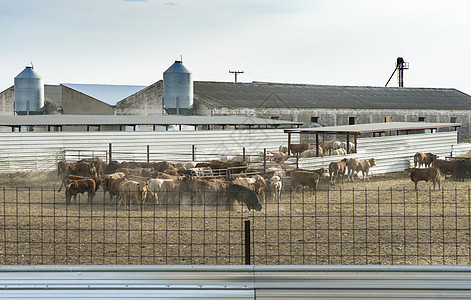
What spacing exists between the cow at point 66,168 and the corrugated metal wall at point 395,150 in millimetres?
9746

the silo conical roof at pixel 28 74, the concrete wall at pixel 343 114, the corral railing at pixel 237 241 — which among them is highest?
the silo conical roof at pixel 28 74

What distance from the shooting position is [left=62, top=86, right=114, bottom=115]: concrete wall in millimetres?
46200

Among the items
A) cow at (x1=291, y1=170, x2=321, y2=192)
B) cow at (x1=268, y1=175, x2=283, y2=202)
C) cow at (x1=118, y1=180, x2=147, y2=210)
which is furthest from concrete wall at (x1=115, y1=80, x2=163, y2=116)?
cow at (x1=118, y1=180, x2=147, y2=210)

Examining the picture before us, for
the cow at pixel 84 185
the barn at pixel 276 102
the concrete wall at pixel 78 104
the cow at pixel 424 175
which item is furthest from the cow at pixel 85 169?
the concrete wall at pixel 78 104

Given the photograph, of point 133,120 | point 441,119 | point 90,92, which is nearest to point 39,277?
point 133,120

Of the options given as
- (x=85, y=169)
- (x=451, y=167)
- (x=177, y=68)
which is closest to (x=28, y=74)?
(x=177, y=68)

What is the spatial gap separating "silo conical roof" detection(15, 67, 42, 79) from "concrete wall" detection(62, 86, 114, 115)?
2506 mm

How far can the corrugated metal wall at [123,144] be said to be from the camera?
2698 cm

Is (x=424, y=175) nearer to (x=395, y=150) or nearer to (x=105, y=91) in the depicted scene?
(x=395, y=150)

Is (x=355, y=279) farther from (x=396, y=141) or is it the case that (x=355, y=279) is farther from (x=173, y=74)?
(x=173, y=74)

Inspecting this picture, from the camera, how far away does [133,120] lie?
3338cm

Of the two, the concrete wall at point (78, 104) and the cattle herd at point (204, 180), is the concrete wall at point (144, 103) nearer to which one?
the concrete wall at point (78, 104)

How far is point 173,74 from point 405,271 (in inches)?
1514

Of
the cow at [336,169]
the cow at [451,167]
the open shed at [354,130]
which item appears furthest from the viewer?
the open shed at [354,130]
